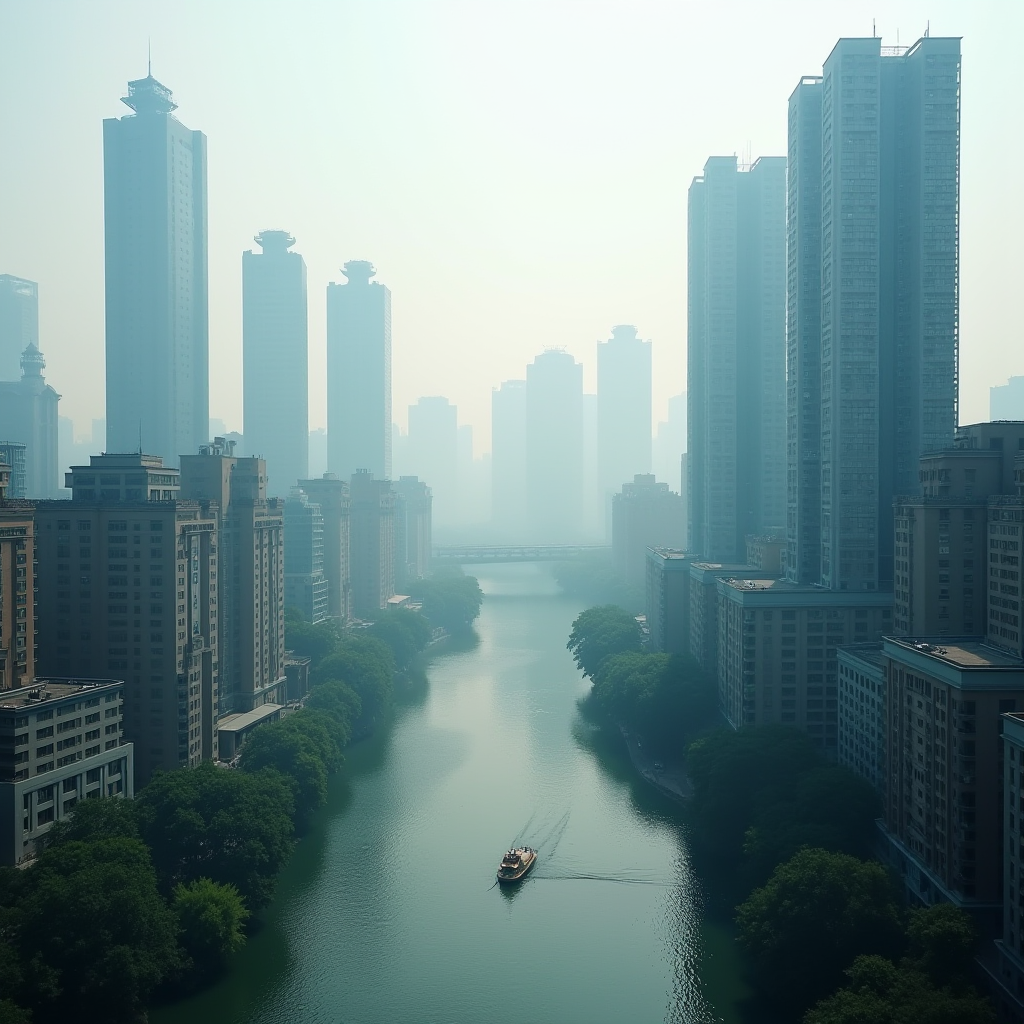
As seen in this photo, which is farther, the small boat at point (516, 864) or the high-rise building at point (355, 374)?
the high-rise building at point (355, 374)

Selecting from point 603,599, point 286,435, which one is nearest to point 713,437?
point 603,599

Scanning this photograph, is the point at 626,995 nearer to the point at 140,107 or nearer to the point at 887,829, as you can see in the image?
the point at 887,829

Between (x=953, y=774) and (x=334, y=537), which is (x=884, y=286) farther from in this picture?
(x=334, y=537)

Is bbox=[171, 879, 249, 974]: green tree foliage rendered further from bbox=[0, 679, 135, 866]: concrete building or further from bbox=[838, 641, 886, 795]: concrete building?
bbox=[838, 641, 886, 795]: concrete building

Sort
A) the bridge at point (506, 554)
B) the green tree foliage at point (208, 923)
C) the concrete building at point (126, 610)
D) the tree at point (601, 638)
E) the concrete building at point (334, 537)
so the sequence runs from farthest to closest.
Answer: the bridge at point (506, 554) < the concrete building at point (334, 537) < the tree at point (601, 638) < the concrete building at point (126, 610) < the green tree foliage at point (208, 923)

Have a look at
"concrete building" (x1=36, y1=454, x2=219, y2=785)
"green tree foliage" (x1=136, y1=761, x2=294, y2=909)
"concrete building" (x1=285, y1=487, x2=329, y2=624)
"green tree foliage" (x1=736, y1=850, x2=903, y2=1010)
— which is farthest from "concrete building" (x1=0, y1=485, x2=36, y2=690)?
"concrete building" (x1=285, y1=487, x2=329, y2=624)

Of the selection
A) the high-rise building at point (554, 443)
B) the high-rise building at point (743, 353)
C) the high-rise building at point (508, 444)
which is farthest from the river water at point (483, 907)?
the high-rise building at point (508, 444)

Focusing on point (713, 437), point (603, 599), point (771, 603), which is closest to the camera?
point (771, 603)

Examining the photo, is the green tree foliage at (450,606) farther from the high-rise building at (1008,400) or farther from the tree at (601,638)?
the high-rise building at (1008,400)
